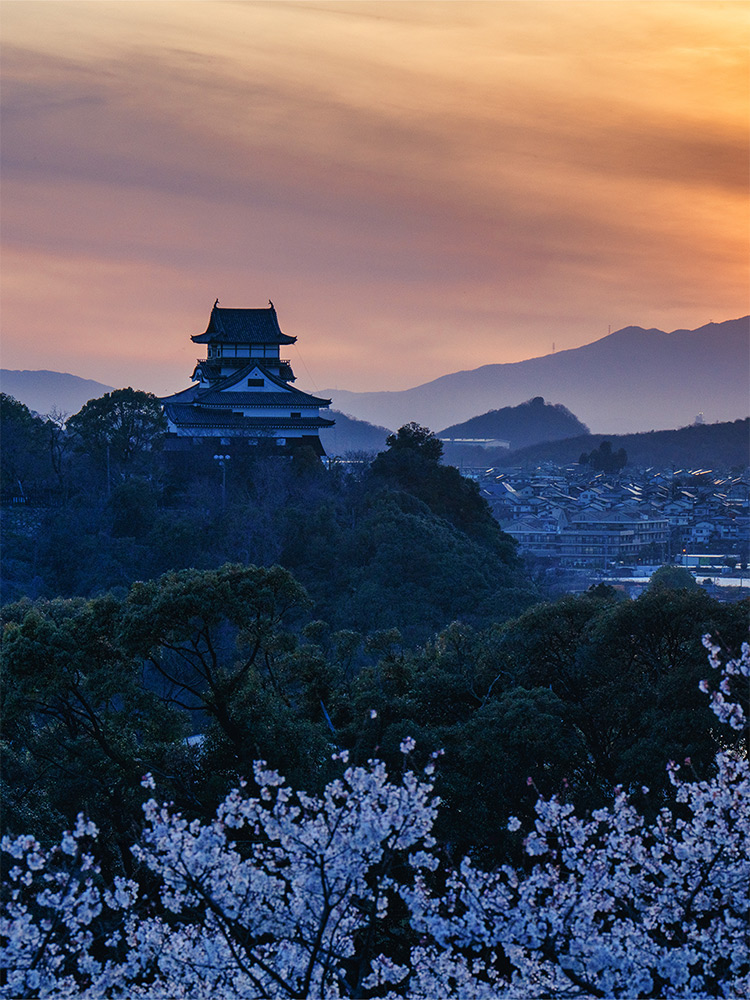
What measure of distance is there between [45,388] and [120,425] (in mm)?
55938

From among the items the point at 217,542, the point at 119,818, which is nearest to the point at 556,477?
the point at 217,542

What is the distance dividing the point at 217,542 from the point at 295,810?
1493 centimetres

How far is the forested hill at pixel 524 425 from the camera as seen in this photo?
263 feet

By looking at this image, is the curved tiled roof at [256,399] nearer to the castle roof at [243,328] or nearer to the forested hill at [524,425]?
the castle roof at [243,328]

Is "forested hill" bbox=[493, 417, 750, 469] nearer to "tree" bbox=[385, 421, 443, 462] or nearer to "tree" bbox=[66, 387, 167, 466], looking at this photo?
"tree" bbox=[385, 421, 443, 462]

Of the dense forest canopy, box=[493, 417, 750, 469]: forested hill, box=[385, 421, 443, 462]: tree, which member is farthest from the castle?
box=[493, 417, 750, 469]: forested hill

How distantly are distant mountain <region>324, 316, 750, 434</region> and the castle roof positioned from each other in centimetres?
5985

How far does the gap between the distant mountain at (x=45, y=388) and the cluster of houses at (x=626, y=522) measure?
43.0m

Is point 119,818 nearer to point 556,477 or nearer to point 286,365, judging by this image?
point 286,365

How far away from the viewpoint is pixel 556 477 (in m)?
44.8

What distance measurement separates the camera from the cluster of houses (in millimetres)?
30703

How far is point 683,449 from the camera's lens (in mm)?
59188

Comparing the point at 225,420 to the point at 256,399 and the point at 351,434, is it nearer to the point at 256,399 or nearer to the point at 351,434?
the point at 256,399

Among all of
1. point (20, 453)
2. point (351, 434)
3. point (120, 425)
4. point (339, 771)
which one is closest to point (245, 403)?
point (120, 425)
